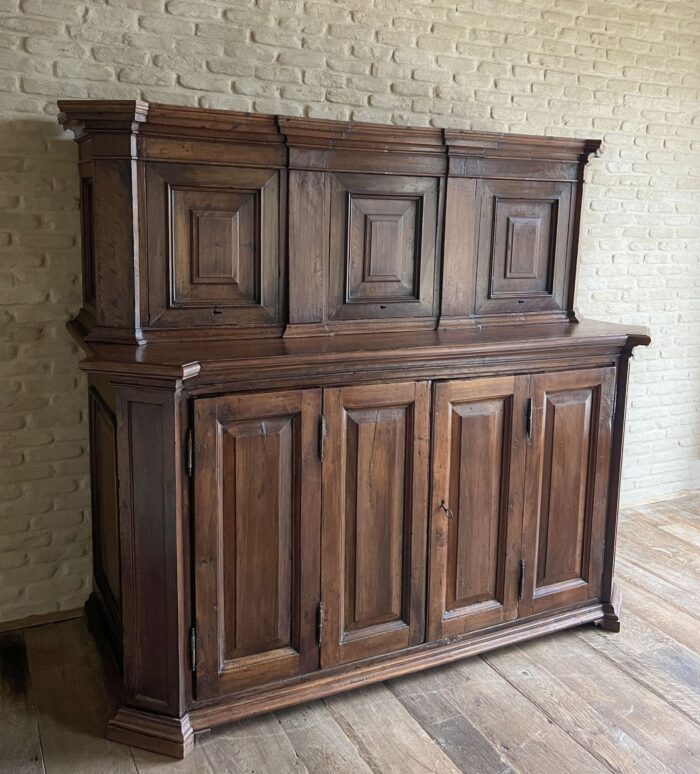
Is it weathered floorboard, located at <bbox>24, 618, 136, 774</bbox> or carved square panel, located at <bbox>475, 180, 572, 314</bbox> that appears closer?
weathered floorboard, located at <bbox>24, 618, 136, 774</bbox>

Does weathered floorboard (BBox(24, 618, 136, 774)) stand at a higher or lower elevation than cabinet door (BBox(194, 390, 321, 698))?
lower

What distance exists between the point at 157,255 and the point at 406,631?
1.43 m

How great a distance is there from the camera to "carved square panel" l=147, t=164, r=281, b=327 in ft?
7.94

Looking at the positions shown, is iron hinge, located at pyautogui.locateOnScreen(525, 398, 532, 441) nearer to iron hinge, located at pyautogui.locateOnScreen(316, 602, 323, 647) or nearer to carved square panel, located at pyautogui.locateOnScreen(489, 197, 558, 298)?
carved square panel, located at pyautogui.locateOnScreen(489, 197, 558, 298)

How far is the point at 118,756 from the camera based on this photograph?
2.22m

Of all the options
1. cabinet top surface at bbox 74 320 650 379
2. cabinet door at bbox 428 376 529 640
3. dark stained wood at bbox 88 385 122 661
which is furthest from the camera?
cabinet door at bbox 428 376 529 640

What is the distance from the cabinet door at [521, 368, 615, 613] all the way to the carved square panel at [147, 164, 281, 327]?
0.98m

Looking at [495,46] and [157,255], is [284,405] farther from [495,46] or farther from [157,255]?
[495,46]

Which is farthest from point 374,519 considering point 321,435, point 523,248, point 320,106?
point 320,106

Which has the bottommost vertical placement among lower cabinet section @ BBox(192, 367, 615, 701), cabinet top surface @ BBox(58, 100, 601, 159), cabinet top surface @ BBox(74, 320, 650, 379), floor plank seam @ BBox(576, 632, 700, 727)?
floor plank seam @ BBox(576, 632, 700, 727)

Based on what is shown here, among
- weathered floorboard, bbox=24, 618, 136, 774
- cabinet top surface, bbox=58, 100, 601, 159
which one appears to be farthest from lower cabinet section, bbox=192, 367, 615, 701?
cabinet top surface, bbox=58, 100, 601, 159

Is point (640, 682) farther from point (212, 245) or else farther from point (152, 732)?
point (212, 245)

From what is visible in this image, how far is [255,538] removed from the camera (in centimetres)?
232

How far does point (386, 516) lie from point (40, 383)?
1.28m
